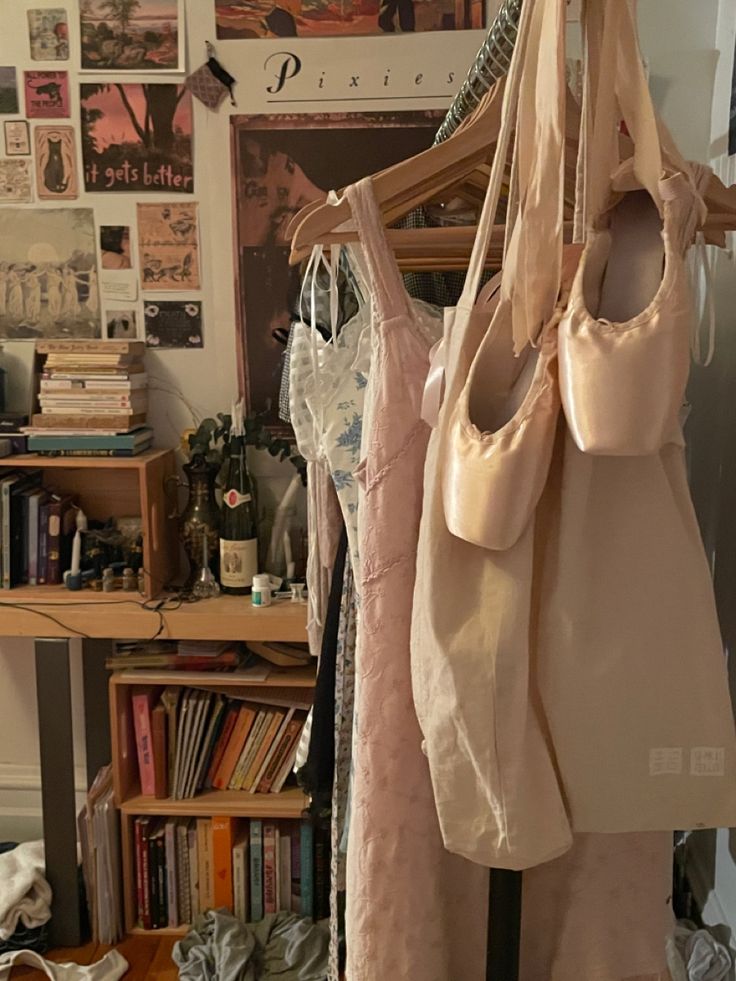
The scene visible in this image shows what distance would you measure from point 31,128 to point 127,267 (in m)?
0.37

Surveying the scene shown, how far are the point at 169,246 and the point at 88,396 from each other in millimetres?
391

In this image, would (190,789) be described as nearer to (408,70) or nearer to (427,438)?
(427,438)

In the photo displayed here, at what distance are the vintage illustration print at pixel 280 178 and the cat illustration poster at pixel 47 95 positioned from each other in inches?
15.1

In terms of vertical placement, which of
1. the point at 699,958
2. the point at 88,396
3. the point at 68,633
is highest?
the point at 88,396

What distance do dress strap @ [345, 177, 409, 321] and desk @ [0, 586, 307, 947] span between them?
931 mm

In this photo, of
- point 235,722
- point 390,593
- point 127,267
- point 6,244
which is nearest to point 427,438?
point 390,593

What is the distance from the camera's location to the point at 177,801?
1947mm

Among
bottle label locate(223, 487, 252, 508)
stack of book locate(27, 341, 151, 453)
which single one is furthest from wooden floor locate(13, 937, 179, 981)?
stack of book locate(27, 341, 151, 453)

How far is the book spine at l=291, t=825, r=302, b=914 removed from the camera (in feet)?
6.48

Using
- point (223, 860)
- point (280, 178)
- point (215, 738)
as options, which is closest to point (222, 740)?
point (215, 738)

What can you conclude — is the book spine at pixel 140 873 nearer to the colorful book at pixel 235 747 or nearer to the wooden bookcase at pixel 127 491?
the colorful book at pixel 235 747

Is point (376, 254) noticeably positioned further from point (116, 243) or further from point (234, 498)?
point (116, 243)

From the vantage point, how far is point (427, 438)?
3.35 ft

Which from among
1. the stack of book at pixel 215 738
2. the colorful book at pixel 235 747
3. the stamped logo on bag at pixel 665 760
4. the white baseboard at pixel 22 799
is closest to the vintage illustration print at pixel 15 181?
the stack of book at pixel 215 738
